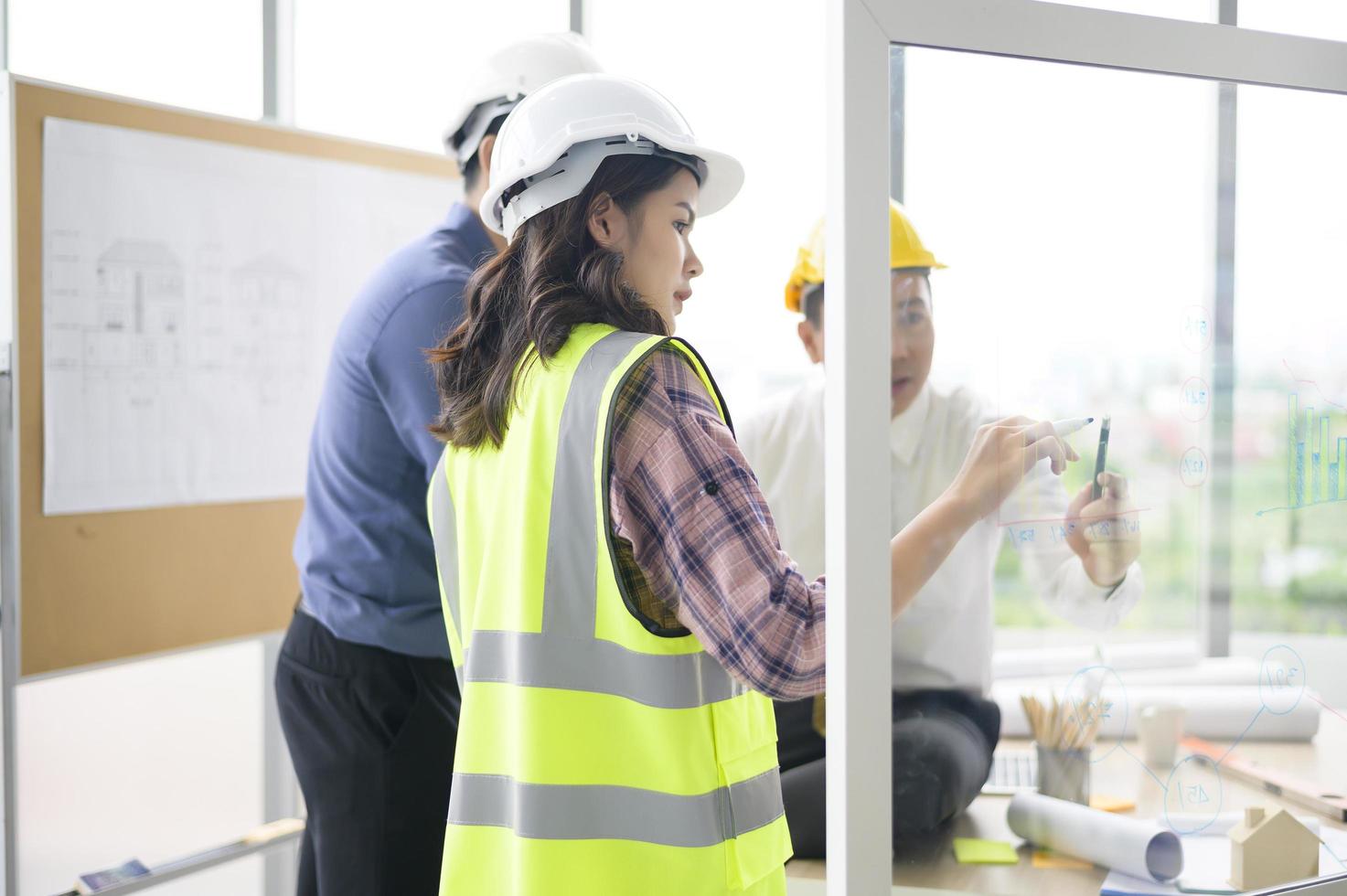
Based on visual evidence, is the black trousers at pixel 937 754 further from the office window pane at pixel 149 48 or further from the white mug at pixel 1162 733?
the office window pane at pixel 149 48

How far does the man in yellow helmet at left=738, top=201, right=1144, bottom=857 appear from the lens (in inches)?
31.6

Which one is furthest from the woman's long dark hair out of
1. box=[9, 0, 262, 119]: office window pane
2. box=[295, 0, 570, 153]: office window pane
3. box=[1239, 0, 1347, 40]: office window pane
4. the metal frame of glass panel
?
box=[295, 0, 570, 153]: office window pane

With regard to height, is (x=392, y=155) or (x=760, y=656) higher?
(x=392, y=155)

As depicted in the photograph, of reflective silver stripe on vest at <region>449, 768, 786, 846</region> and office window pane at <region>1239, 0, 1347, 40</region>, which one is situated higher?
office window pane at <region>1239, 0, 1347, 40</region>

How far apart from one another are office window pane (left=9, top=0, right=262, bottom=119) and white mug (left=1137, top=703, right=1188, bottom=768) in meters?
2.06

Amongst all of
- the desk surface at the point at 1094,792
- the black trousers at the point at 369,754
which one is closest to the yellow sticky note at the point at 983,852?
the desk surface at the point at 1094,792

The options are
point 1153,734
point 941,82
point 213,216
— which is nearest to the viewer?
point 941,82

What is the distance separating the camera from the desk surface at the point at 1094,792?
2.74 ft

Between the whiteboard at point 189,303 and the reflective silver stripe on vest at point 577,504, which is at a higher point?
the whiteboard at point 189,303

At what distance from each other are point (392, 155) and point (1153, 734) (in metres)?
2.15

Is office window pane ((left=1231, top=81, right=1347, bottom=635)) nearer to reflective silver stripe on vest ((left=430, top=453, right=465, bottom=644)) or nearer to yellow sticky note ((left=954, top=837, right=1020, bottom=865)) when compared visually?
yellow sticky note ((left=954, top=837, right=1020, bottom=865))

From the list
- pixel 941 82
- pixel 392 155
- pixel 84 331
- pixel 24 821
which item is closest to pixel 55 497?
pixel 84 331

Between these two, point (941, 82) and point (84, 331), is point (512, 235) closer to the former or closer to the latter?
point (941, 82)

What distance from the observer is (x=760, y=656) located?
0.87m
